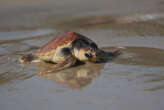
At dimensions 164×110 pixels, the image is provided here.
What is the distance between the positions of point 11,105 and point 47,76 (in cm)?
105

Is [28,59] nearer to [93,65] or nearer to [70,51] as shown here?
[70,51]

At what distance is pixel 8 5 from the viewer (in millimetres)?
10945

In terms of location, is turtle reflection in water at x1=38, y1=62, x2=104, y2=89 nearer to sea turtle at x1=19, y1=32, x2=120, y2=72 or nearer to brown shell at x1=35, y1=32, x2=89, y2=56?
sea turtle at x1=19, y1=32, x2=120, y2=72

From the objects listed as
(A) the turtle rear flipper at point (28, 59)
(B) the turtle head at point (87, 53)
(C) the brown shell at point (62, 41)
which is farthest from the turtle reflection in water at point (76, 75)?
(A) the turtle rear flipper at point (28, 59)

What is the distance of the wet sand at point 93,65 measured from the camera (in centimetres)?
314

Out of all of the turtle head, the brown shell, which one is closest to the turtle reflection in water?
the turtle head

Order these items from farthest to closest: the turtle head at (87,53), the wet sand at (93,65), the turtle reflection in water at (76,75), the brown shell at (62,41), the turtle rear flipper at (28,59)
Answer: the turtle rear flipper at (28,59)
the brown shell at (62,41)
the turtle head at (87,53)
the turtle reflection in water at (76,75)
the wet sand at (93,65)

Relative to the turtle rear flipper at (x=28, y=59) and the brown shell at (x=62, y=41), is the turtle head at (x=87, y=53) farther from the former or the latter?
the turtle rear flipper at (x=28, y=59)

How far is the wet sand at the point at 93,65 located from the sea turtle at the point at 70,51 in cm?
14

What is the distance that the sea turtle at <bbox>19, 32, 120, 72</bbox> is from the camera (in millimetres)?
4496

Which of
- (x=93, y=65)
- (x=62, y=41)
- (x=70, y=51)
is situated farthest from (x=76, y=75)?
(x=62, y=41)

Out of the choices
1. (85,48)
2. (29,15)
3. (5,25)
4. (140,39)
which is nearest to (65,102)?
(85,48)

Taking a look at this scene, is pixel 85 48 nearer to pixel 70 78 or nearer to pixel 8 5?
pixel 70 78

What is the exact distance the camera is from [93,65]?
4520mm
